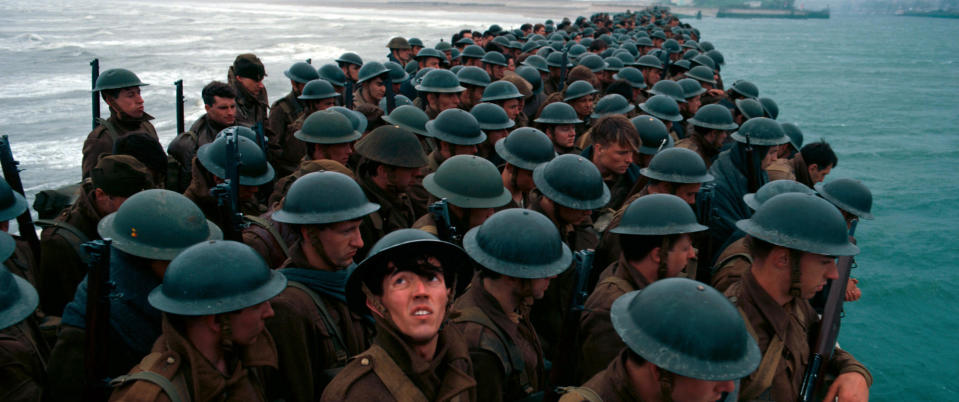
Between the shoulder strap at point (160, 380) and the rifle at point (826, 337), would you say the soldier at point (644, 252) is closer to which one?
the rifle at point (826, 337)

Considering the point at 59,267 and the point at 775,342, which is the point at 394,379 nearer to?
the point at 775,342

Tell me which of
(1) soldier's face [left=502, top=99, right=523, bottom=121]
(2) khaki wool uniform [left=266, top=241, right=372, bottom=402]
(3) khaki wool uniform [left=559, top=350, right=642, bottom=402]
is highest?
(1) soldier's face [left=502, top=99, right=523, bottom=121]

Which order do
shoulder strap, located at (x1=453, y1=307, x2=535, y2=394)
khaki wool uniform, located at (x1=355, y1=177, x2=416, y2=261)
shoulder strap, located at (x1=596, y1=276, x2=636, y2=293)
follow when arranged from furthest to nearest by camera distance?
khaki wool uniform, located at (x1=355, y1=177, x2=416, y2=261)
shoulder strap, located at (x1=596, y1=276, x2=636, y2=293)
shoulder strap, located at (x1=453, y1=307, x2=535, y2=394)

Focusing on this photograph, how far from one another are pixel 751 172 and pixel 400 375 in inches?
206

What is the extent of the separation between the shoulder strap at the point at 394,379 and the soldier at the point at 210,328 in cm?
64

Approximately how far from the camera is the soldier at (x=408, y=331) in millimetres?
2500

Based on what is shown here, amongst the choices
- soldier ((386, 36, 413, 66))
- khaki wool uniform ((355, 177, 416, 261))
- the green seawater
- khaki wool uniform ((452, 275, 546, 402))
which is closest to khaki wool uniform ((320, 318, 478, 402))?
khaki wool uniform ((452, 275, 546, 402))

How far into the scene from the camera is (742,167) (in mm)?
6695

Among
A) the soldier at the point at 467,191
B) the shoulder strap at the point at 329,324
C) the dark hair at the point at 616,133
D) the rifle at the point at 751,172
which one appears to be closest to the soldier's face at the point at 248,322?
the shoulder strap at the point at 329,324

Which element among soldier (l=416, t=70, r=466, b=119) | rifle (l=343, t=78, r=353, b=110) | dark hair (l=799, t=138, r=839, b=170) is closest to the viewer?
dark hair (l=799, t=138, r=839, b=170)

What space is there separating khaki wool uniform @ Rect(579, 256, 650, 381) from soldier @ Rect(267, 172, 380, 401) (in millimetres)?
1242

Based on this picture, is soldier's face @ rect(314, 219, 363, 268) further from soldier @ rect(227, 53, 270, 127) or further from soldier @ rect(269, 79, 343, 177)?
soldier @ rect(227, 53, 270, 127)

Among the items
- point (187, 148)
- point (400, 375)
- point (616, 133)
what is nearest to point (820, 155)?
point (616, 133)

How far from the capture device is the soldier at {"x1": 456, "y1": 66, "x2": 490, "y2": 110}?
31.7 ft
